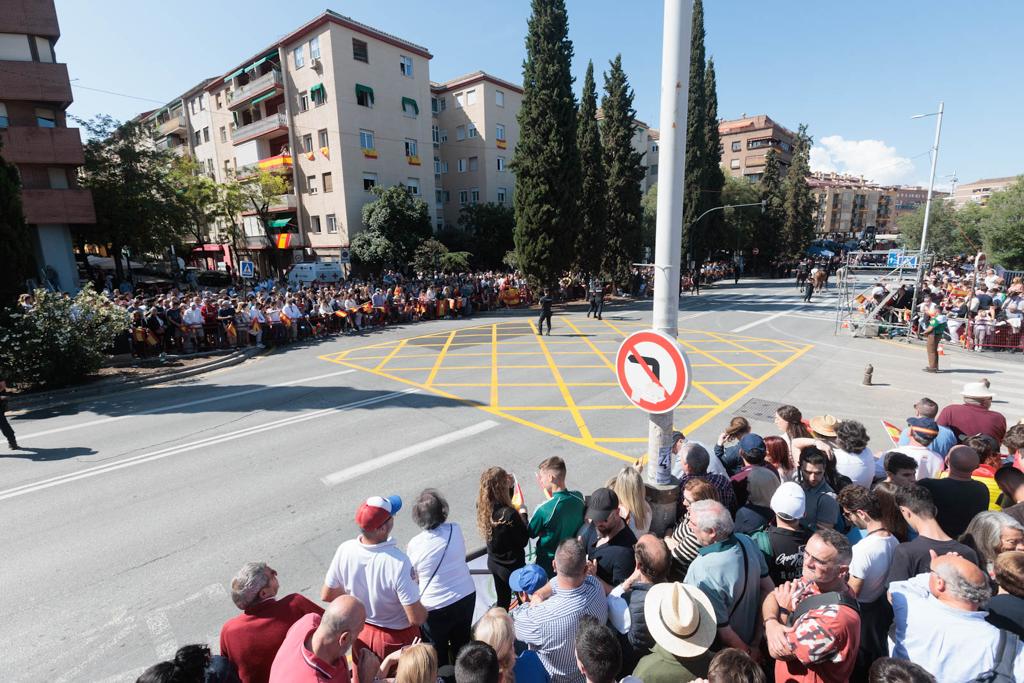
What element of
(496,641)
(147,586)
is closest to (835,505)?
(496,641)

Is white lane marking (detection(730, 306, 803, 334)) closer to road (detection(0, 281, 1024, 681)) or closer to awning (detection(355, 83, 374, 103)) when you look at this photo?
road (detection(0, 281, 1024, 681))

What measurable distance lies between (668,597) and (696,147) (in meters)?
39.4

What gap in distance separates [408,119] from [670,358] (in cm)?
3662

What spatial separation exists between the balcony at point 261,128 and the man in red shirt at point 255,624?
37656mm

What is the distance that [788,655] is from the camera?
100 inches

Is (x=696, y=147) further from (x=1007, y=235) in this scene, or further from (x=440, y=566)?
(x=440, y=566)

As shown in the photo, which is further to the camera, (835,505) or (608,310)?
(608,310)

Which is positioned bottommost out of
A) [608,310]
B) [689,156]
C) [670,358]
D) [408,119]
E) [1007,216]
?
[608,310]

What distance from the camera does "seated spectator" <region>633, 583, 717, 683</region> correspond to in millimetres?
2516

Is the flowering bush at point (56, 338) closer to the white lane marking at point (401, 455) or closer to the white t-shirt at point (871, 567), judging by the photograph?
Answer: the white lane marking at point (401, 455)

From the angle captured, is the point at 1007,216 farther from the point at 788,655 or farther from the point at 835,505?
the point at 788,655

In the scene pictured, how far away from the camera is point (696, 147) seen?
3666 cm

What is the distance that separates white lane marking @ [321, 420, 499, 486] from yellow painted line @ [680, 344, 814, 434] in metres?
3.60

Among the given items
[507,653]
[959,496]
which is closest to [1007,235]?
[959,496]
